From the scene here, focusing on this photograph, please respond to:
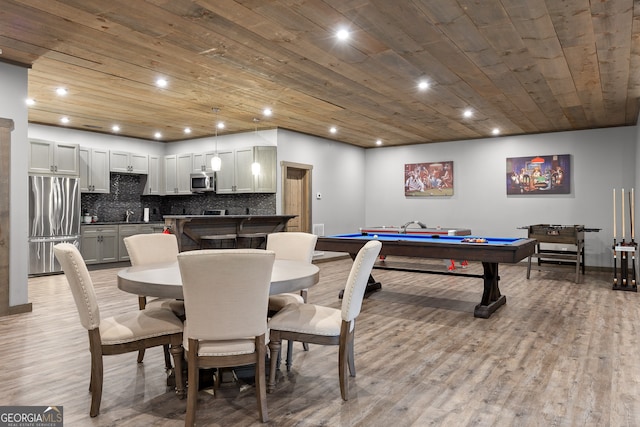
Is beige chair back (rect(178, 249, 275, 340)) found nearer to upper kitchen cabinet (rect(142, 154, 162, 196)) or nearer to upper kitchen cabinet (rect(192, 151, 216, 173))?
upper kitchen cabinet (rect(192, 151, 216, 173))

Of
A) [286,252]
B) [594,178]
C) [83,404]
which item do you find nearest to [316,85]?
[286,252]

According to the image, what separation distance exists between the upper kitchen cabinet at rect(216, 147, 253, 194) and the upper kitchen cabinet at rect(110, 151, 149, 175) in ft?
5.70

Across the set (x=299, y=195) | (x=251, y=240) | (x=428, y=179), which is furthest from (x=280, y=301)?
(x=428, y=179)

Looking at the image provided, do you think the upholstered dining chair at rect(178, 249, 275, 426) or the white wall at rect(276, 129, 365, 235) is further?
the white wall at rect(276, 129, 365, 235)

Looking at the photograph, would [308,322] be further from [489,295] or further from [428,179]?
[428,179]

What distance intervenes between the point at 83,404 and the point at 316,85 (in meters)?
3.88

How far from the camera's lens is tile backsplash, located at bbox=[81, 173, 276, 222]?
8172 mm

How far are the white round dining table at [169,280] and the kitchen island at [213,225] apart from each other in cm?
319

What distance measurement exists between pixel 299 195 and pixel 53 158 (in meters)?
4.28

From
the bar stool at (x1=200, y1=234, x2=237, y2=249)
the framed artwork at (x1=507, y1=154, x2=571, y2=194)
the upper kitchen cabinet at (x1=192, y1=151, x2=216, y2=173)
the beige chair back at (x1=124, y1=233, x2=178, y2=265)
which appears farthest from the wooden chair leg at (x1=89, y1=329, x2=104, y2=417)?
the framed artwork at (x1=507, y1=154, x2=571, y2=194)

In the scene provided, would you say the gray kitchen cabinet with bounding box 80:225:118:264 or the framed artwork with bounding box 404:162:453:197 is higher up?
the framed artwork with bounding box 404:162:453:197

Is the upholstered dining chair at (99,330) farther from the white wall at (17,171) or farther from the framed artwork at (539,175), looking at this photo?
the framed artwork at (539,175)

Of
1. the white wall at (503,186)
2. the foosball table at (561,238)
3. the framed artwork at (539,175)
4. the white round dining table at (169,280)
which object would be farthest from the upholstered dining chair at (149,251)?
the framed artwork at (539,175)

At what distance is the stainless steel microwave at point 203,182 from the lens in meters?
8.20
